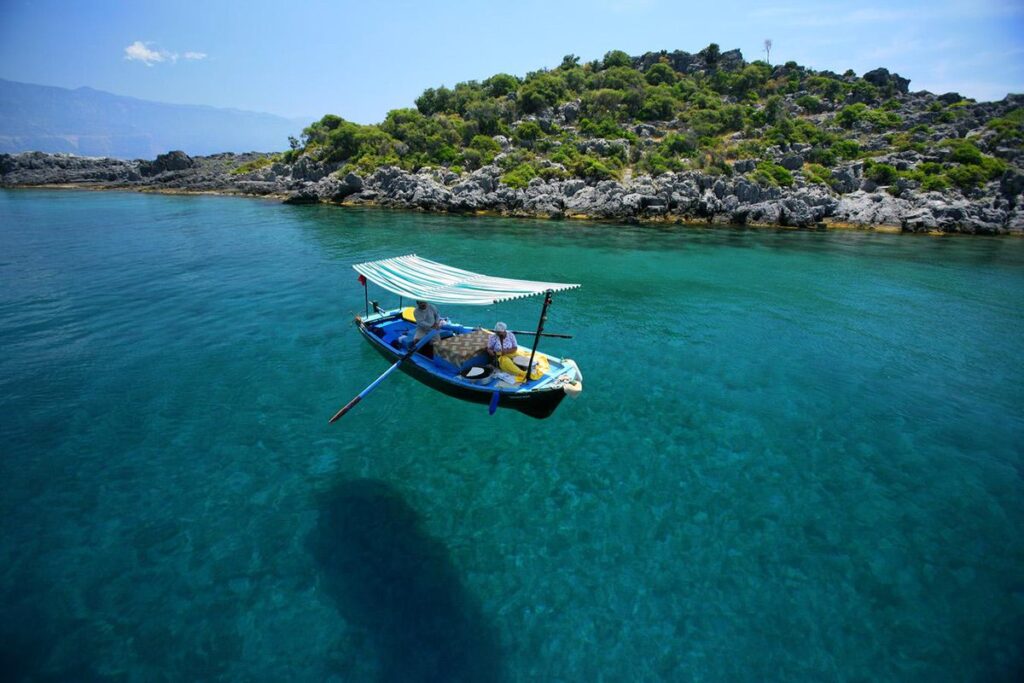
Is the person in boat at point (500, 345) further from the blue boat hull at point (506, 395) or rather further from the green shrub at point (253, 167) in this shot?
the green shrub at point (253, 167)

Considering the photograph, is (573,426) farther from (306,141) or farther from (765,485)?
(306,141)

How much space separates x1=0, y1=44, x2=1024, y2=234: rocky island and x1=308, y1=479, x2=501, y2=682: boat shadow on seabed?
1880 inches

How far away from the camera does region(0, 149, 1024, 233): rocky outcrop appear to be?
Result: 1855 inches

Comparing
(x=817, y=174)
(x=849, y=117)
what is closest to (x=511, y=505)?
(x=817, y=174)

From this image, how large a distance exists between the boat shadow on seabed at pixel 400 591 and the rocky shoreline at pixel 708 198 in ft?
157

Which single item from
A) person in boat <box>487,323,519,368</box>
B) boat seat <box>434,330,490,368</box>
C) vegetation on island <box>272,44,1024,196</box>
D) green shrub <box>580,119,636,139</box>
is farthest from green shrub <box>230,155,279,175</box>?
person in boat <box>487,323,519,368</box>

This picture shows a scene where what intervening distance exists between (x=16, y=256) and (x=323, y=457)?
36546 mm

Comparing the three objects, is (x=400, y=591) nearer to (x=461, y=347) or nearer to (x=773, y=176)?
(x=461, y=347)

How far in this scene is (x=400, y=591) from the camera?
27.5 feet

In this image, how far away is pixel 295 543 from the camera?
929cm

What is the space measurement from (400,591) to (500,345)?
6643 mm

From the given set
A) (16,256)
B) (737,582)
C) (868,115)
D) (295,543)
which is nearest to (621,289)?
(737,582)

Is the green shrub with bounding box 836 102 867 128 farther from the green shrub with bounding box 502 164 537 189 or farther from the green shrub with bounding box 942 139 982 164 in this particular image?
the green shrub with bounding box 502 164 537 189

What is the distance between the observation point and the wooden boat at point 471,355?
1189 centimetres
